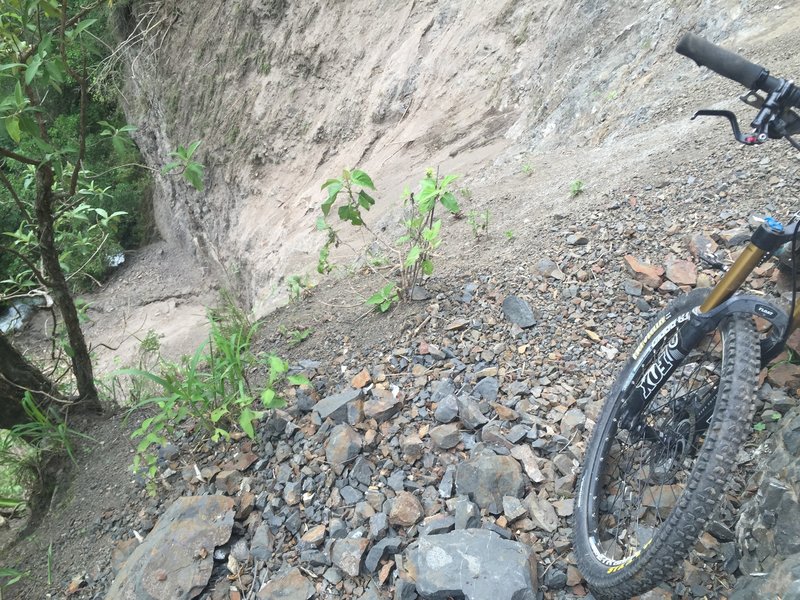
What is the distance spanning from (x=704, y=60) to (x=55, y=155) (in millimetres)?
2738

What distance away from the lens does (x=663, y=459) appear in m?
1.97

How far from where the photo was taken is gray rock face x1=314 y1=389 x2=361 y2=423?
8.73ft

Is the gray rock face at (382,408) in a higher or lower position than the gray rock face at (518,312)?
lower

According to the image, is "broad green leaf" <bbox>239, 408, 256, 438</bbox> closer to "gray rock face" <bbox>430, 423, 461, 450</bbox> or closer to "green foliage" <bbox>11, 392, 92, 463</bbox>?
"gray rock face" <bbox>430, 423, 461, 450</bbox>

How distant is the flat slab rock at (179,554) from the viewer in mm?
2111

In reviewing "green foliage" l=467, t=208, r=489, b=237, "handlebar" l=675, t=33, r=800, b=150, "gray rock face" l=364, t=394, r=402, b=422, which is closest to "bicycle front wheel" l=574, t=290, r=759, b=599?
"handlebar" l=675, t=33, r=800, b=150

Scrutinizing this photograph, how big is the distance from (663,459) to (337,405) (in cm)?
146

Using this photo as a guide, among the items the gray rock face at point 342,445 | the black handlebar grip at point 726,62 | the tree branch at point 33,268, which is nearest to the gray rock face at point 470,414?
the gray rock face at point 342,445

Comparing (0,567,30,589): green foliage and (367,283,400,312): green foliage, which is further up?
(367,283,400,312): green foliage

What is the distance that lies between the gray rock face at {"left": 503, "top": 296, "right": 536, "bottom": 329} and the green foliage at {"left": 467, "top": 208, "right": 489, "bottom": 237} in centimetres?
125

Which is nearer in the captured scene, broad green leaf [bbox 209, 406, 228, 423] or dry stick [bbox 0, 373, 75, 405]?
broad green leaf [bbox 209, 406, 228, 423]

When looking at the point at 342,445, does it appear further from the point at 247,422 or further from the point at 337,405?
the point at 247,422

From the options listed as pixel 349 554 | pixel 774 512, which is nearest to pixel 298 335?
pixel 349 554

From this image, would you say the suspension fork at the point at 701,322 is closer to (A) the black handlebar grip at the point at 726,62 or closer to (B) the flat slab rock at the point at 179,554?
(A) the black handlebar grip at the point at 726,62
